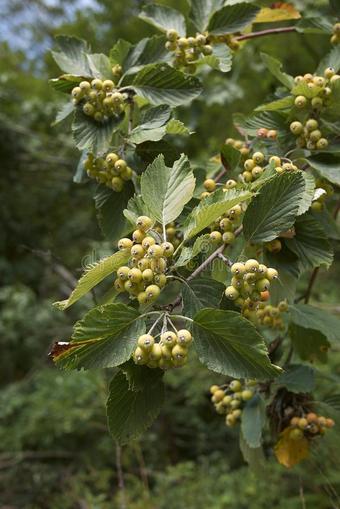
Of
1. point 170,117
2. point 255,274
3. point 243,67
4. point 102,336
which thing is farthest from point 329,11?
point 243,67

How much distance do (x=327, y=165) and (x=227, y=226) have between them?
25 centimetres

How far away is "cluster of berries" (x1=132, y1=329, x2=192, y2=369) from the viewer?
69 cm

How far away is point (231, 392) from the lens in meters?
1.27

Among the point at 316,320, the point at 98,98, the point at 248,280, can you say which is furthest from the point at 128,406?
the point at 98,98

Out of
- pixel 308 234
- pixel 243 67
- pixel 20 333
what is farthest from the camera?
pixel 243 67

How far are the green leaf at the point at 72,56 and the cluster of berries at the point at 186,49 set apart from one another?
19 cm

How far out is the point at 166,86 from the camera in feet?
3.57

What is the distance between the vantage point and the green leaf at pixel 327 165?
936 millimetres

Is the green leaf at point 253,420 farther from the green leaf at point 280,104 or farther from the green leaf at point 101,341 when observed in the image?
the green leaf at point 280,104

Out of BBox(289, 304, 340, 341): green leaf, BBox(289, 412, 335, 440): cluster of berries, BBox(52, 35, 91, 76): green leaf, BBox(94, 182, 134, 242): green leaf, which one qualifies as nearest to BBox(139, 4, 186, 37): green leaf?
BBox(52, 35, 91, 76): green leaf

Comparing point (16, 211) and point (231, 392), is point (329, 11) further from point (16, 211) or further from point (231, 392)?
point (16, 211)

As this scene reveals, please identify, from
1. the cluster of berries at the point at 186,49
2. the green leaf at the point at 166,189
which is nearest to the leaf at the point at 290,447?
the green leaf at the point at 166,189

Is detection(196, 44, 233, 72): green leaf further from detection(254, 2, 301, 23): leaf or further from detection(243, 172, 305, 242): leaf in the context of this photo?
detection(243, 172, 305, 242): leaf

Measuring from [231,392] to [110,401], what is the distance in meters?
0.54
